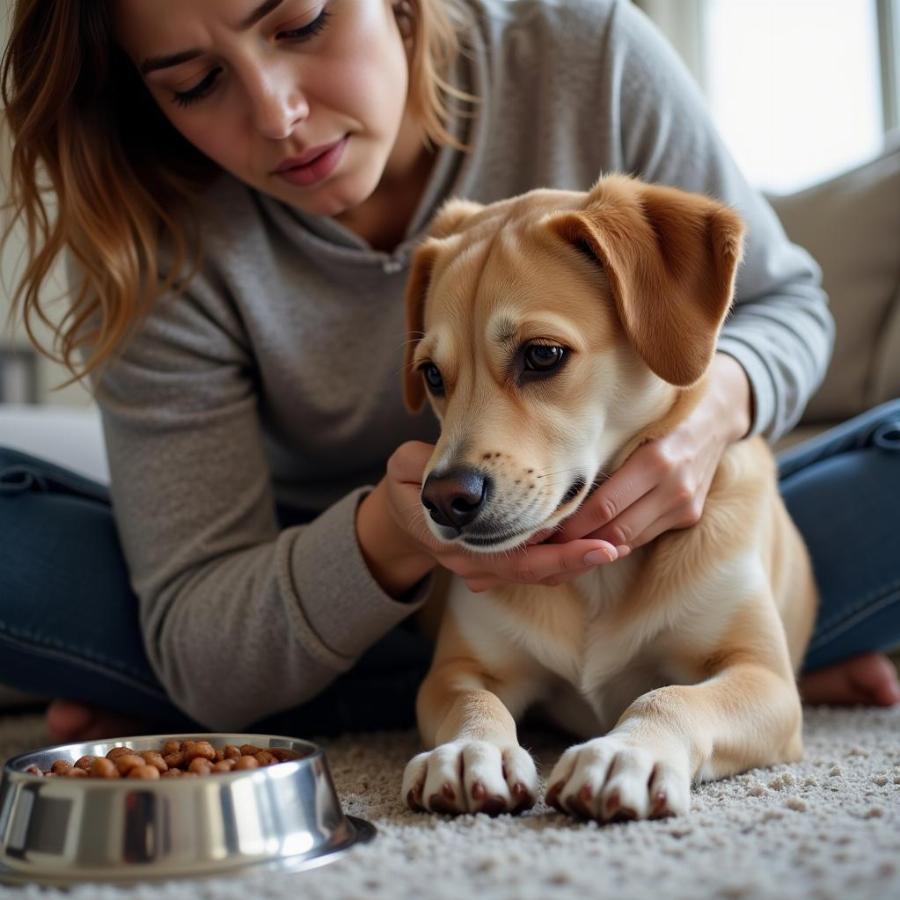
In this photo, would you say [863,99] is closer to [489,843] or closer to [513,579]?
[513,579]

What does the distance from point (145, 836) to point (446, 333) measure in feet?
2.68

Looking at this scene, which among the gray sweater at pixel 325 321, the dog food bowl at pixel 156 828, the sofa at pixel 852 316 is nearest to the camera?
the dog food bowl at pixel 156 828

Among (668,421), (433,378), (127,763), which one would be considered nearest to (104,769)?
(127,763)

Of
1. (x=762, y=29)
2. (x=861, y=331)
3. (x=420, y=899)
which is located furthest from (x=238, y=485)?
(x=762, y=29)

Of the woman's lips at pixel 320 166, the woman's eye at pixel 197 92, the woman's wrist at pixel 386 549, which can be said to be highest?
the woman's eye at pixel 197 92

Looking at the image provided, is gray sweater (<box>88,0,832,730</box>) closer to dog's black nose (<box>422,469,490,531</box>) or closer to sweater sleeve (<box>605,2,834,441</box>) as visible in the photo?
sweater sleeve (<box>605,2,834,441</box>)

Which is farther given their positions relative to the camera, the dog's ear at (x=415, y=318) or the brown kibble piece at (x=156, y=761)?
the dog's ear at (x=415, y=318)

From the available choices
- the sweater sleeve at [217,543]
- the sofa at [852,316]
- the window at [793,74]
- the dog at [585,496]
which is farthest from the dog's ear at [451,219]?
the window at [793,74]

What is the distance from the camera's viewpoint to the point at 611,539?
5.08ft

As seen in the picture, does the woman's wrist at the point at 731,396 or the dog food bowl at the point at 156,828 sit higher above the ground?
the woman's wrist at the point at 731,396

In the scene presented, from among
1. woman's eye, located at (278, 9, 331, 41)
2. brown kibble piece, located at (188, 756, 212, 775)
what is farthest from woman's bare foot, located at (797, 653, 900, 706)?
woman's eye, located at (278, 9, 331, 41)

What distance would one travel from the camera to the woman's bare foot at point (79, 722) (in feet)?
6.99

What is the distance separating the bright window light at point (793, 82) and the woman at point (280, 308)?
224 cm

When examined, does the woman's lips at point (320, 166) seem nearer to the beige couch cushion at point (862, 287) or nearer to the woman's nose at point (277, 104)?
the woman's nose at point (277, 104)
